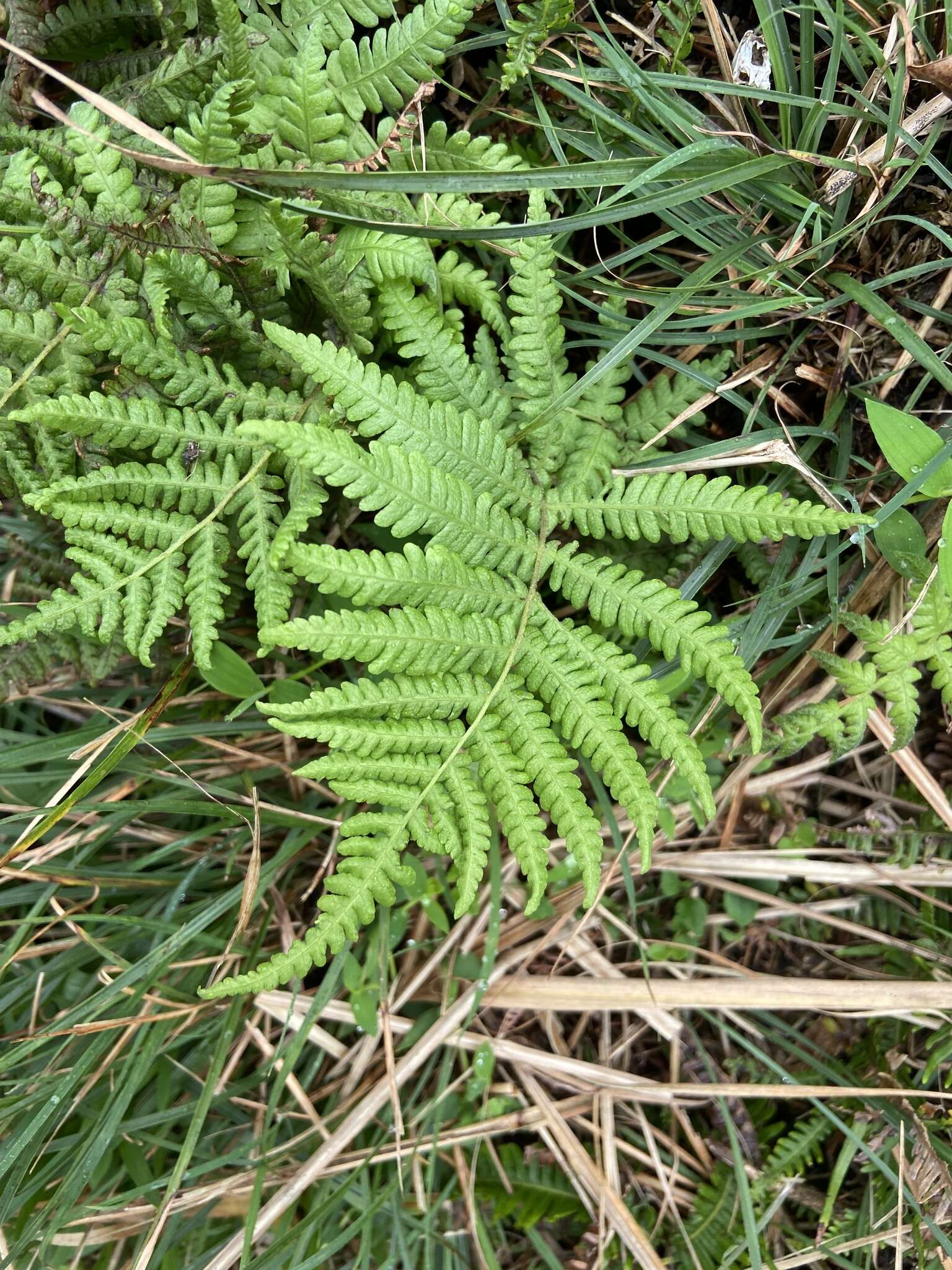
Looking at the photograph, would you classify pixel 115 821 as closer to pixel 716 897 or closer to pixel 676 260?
pixel 716 897

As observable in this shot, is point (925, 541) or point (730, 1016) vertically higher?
point (925, 541)

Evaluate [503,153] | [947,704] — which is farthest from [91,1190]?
[503,153]

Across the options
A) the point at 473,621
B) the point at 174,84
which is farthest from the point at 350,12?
the point at 473,621

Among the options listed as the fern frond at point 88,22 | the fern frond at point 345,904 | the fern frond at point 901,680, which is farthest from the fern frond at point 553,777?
the fern frond at point 88,22

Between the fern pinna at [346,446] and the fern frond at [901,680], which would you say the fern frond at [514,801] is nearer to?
the fern pinna at [346,446]

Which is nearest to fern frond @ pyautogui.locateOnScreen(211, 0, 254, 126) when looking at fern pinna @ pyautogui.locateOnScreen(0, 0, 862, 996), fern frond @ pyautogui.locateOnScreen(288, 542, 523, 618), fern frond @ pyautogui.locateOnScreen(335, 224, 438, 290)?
fern pinna @ pyautogui.locateOnScreen(0, 0, 862, 996)

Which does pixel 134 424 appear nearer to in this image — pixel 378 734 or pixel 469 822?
pixel 378 734
